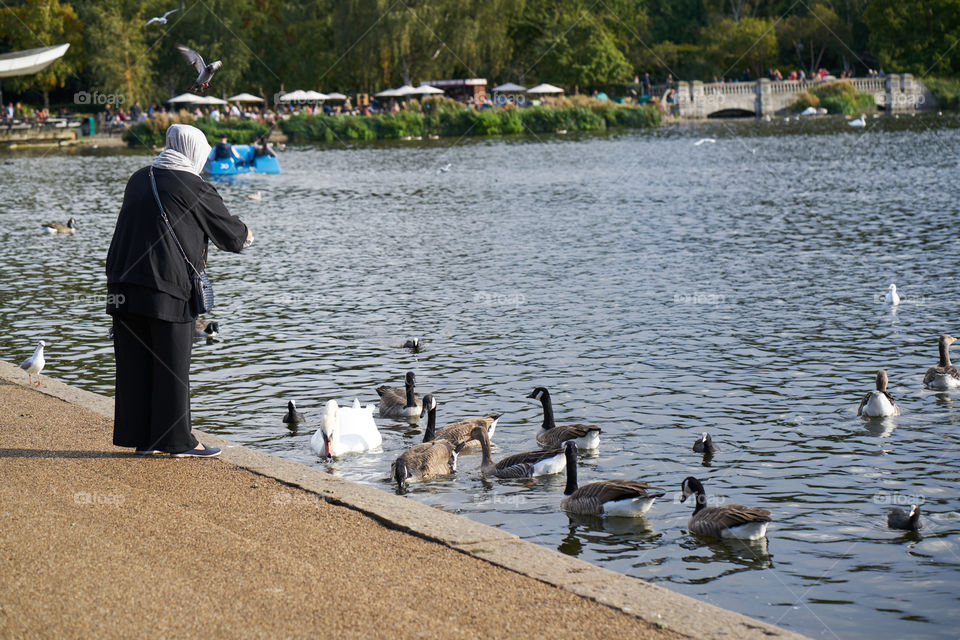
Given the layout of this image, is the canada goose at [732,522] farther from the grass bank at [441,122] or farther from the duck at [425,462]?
the grass bank at [441,122]

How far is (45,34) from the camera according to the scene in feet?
263

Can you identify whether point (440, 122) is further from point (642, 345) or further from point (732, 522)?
point (732, 522)

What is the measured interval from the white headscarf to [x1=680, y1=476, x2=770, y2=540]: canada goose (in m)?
4.49

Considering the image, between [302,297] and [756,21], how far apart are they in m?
86.7

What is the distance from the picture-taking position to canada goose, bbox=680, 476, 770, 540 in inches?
315

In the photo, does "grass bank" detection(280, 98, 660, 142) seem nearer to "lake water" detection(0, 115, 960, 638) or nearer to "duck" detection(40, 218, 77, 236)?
"lake water" detection(0, 115, 960, 638)

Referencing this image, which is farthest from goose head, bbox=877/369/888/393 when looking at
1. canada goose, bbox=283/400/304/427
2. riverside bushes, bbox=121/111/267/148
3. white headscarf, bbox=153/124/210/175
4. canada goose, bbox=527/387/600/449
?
riverside bushes, bbox=121/111/267/148

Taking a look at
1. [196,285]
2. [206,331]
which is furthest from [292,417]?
[206,331]

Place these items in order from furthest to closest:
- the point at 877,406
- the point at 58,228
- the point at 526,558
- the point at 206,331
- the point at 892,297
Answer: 1. the point at 58,228
2. the point at 892,297
3. the point at 206,331
4. the point at 877,406
5. the point at 526,558

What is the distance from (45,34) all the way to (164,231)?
8049 centimetres

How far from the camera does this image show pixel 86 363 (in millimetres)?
14578

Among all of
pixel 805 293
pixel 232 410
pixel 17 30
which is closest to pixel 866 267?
pixel 805 293

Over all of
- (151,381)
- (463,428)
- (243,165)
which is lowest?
(463,428)

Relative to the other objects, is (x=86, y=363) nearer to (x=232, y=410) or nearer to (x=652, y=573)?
(x=232, y=410)
